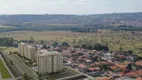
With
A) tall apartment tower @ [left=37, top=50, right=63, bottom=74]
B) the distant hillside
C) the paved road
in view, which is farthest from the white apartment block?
the distant hillside

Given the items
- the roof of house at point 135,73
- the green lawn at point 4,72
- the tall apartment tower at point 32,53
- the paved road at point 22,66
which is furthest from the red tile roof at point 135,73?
the green lawn at point 4,72

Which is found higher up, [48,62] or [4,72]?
[48,62]

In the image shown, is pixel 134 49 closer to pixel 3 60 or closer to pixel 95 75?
pixel 95 75

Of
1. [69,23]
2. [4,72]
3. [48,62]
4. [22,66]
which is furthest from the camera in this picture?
[69,23]

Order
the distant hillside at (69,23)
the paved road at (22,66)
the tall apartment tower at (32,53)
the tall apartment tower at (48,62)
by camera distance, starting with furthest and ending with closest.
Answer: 1. the distant hillside at (69,23)
2. the tall apartment tower at (32,53)
3. the tall apartment tower at (48,62)
4. the paved road at (22,66)

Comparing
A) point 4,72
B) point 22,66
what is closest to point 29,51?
point 22,66

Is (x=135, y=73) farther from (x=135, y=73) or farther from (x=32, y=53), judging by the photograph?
(x=32, y=53)

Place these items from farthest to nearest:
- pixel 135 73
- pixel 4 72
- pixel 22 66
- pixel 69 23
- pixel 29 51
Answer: pixel 69 23 → pixel 29 51 → pixel 22 66 → pixel 135 73 → pixel 4 72

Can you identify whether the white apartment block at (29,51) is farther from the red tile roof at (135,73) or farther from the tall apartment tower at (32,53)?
the red tile roof at (135,73)

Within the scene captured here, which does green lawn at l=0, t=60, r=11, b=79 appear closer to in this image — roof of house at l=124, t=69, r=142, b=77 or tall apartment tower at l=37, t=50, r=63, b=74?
tall apartment tower at l=37, t=50, r=63, b=74
